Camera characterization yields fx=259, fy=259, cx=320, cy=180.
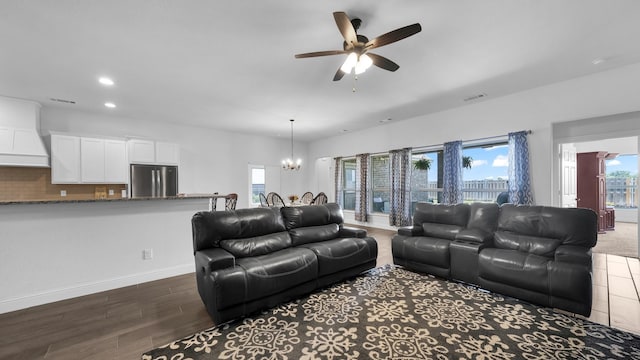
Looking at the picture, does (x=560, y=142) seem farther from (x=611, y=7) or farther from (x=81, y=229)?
(x=81, y=229)

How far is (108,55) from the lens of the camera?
328 cm

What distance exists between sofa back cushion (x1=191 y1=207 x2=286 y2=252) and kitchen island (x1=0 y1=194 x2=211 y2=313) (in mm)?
1017

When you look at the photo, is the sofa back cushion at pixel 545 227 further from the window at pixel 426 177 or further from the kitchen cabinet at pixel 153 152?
the kitchen cabinet at pixel 153 152

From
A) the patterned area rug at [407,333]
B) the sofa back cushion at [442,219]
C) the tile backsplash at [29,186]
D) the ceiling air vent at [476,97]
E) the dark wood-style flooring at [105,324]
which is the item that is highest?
the ceiling air vent at [476,97]

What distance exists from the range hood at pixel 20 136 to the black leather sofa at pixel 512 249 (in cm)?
678

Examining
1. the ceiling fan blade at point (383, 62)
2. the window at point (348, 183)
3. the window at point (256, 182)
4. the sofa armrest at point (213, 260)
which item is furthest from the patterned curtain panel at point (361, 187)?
the sofa armrest at point (213, 260)

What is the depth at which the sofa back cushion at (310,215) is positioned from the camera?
359 centimetres

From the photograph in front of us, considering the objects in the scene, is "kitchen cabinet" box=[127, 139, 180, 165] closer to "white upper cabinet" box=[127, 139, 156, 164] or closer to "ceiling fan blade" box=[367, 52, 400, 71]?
"white upper cabinet" box=[127, 139, 156, 164]

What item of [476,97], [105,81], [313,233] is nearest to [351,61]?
[313,233]

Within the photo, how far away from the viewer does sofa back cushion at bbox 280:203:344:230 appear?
359cm

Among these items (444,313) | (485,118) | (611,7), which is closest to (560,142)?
(485,118)

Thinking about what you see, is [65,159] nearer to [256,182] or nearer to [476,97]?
[256,182]

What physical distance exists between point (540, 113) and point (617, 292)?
2978mm

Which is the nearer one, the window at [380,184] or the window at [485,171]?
the window at [485,171]
